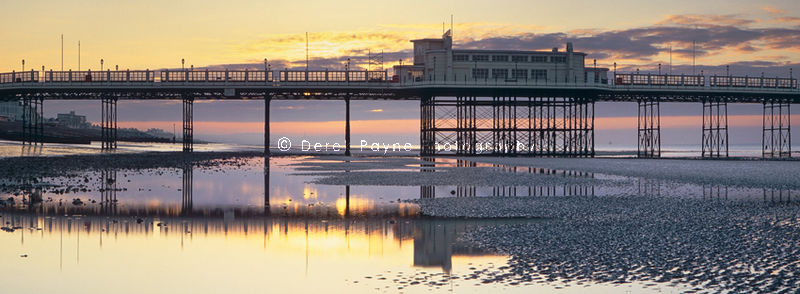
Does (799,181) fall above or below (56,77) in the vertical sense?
below

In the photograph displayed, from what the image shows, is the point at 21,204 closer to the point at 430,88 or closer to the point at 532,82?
the point at 430,88

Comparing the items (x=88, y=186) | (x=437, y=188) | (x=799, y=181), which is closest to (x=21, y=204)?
(x=88, y=186)

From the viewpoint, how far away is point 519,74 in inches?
3105

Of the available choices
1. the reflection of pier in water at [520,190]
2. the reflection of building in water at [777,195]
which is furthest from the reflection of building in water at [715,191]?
the reflection of pier in water at [520,190]

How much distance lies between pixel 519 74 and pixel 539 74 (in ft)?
9.33

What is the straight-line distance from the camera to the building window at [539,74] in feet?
261

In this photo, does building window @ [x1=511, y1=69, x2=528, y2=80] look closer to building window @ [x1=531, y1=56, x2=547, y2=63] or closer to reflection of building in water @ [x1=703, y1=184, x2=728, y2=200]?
building window @ [x1=531, y1=56, x2=547, y2=63]

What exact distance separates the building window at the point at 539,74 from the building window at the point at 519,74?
1008mm

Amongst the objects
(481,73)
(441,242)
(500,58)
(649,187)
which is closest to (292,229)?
(441,242)

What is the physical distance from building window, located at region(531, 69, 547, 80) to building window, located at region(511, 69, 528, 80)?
101 cm

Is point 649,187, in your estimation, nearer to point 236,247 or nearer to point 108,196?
point 236,247

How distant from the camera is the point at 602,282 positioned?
10.6m

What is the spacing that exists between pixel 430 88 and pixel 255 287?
6803cm

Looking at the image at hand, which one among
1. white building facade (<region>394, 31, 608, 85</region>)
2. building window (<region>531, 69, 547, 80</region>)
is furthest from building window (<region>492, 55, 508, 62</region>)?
building window (<region>531, 69, 547, 80</region>)
